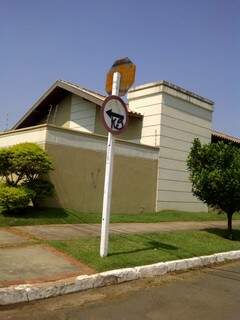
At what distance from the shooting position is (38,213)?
12.9m

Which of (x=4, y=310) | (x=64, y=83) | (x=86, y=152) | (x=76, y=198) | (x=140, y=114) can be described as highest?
(x=64, y=83)

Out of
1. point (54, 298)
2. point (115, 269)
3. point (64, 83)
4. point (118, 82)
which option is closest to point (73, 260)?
point (115, 269)

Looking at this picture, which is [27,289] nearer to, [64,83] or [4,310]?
[4,310]

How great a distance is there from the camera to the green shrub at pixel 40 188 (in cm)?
1302

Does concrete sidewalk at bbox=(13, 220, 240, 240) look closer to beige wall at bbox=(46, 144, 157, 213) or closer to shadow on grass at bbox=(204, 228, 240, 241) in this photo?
shadow on grass at bbox=(204, 228, 240, 241)

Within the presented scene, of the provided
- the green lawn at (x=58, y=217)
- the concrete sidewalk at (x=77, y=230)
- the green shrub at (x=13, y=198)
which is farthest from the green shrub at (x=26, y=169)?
the concrete sidewalk at (x=77, y=230)

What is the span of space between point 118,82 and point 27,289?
434 centimetres

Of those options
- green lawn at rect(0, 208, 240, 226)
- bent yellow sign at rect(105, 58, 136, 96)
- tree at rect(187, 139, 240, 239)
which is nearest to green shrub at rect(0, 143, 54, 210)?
→ green lawn at rect(0, 208, 240, 226)

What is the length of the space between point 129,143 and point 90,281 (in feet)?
33.4

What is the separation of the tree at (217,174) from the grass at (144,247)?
106 centimetres

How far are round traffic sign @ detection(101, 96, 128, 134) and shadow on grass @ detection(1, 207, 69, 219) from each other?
4.83m

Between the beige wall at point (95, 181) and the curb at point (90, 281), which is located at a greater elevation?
the beige wall at point (95, 181)

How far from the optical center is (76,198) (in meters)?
14.9

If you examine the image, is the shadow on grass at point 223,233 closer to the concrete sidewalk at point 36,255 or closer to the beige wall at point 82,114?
the concrete sidewalk at point 36,255
